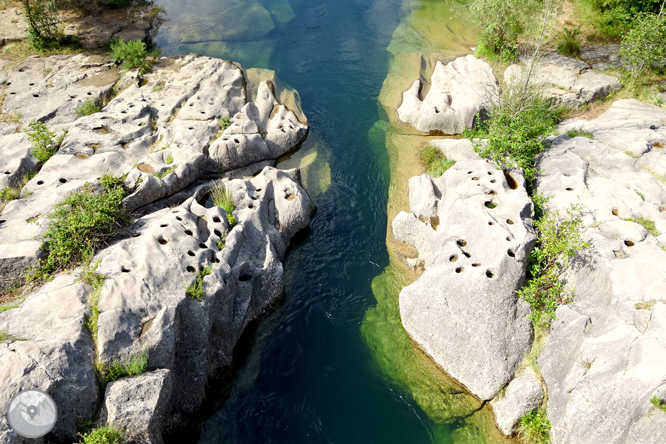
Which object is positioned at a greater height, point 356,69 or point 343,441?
point 356,69

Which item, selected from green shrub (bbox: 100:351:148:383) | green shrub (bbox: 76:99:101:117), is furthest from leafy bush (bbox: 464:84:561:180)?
green shrub (bbox: 76:99:101:117)

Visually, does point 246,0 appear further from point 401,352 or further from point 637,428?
point 637,428

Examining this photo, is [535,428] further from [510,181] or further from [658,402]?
[510,181]

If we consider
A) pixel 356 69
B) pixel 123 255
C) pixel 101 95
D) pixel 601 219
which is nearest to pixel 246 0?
pixel 356 69

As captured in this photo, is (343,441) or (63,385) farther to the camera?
(343,441)

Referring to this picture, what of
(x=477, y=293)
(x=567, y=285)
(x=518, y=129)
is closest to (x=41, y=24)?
(x=518, y=129)

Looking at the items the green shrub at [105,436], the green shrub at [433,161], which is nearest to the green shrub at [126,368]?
the green shrub at [105,436]
